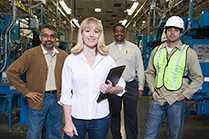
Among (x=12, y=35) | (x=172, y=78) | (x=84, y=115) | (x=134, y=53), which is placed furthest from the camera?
(x=12, y=35)

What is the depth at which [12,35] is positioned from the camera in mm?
6379

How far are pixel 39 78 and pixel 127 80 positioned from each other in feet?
4.23

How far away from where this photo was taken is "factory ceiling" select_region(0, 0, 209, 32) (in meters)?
7.94

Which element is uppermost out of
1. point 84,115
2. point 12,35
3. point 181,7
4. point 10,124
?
point 181,7

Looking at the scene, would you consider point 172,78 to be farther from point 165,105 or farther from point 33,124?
point 33,124

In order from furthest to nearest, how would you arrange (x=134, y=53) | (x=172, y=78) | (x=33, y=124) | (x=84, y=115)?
(x=134, y=53)
(x=33, y=124)
(x=172, y=78)
(x=84, y=115)

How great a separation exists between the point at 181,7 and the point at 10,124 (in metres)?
4.94

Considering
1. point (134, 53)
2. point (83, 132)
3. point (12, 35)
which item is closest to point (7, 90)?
point (12, 35)

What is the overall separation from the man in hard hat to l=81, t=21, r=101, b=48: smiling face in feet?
3.27

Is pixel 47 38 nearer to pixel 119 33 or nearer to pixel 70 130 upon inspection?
pixel 119 33

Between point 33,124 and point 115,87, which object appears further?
point 33,124

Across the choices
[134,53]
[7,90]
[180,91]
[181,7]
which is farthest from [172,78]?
[181,7]

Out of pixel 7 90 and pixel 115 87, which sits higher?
pixel 115 87

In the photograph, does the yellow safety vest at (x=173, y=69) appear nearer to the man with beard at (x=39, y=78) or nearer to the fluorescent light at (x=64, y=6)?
the man with beard at (x=39, y=78)
